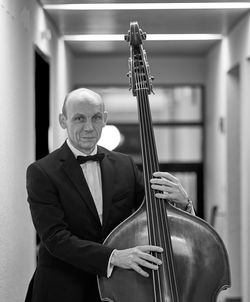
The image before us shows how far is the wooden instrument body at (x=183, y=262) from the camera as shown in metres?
1.78

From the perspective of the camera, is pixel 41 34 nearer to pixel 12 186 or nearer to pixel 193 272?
pixel 12 186

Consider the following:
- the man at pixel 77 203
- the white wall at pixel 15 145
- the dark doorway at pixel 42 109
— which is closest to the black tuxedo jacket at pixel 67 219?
the man at pixel 77 203

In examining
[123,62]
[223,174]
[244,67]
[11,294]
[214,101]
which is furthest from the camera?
[123,62]

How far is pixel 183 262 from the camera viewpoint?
1.81 m

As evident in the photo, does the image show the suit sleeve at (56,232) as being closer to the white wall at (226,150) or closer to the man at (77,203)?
the man at (77,203)

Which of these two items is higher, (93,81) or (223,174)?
(93,81)

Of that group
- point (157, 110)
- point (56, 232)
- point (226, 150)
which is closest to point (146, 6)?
point (226, 150)

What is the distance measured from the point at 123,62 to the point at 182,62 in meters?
0.72

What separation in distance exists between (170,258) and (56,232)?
34 cm

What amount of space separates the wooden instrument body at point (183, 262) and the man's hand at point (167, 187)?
0.18 ft

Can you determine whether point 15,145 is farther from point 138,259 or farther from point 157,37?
point 157,37

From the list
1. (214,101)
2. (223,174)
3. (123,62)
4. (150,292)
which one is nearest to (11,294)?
(150,292)

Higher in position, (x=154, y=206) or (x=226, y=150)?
(x=226, y=150)

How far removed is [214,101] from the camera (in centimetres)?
702
